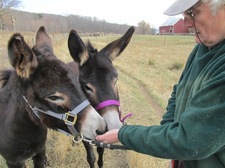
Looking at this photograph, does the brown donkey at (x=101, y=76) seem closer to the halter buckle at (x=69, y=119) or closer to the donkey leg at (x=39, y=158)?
the halter buckle at (x=69, y=119)

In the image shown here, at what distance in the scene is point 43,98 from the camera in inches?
92.0

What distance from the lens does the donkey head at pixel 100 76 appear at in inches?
93.0

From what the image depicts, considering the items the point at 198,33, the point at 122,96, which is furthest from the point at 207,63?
the point at 122,96

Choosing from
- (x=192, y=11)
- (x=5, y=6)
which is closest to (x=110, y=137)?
(x=192, y=11)

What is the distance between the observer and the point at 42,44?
292cm

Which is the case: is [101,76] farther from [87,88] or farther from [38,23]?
[38,23]

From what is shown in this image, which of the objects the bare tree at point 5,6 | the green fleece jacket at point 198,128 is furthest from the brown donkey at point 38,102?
the bare tree at point 5,6

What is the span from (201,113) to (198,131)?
107mm

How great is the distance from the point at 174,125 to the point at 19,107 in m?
1.84

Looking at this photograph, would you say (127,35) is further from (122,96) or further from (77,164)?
(122,96)

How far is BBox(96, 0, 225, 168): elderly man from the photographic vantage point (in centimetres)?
133

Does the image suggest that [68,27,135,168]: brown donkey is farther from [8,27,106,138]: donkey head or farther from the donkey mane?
the donkey mane

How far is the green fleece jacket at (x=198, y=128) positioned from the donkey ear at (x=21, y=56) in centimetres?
116

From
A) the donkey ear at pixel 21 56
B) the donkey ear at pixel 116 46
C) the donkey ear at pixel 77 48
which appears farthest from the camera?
the donkey ear at pixel 116 46
